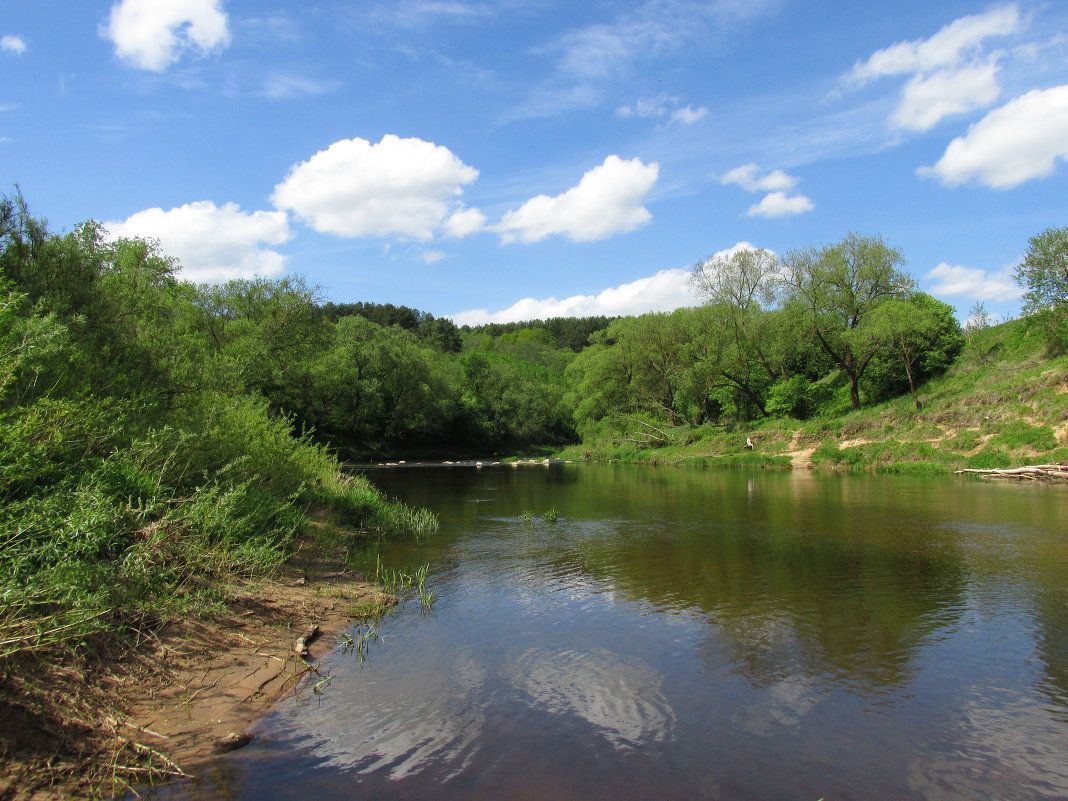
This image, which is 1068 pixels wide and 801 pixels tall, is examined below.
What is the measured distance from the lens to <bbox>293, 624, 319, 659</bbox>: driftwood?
863cm

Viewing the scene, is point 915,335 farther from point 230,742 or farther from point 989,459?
point 230,742

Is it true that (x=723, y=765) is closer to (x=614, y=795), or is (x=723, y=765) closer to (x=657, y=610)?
(x=614, y=795)

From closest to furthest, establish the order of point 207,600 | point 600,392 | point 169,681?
point 169,681, point 207,600, point 600,392

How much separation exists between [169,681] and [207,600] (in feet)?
5.65

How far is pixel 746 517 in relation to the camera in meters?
21.7

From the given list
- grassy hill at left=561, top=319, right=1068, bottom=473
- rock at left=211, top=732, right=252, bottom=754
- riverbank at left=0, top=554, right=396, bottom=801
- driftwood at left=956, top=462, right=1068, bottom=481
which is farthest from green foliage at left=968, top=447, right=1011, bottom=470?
rock at left=211, top=732, right=252, bottom=754

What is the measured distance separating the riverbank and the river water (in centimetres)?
36

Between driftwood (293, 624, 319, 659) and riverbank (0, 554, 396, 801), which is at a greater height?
riverbank (0, 554, 396, 801)

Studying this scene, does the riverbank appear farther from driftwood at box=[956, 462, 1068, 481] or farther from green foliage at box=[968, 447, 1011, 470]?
green foliage at box=[968, 447, 1011, 470]

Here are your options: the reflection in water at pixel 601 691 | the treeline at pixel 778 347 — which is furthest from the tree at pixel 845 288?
the reflection in water at pixel 601 691

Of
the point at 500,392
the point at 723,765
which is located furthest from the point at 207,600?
the point at 500,392

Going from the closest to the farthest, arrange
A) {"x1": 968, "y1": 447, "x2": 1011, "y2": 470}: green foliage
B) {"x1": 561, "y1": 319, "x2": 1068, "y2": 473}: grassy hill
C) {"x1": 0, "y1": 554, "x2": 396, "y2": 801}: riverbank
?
{"x1": 0, "y1": 554, "x2": 396, "y2": 801}: riverbank < {"x1": 968, "y1": 447, "x2": 1011, "y2": 470}: green foliage < {"x1": 561, "y1": 319, "x2": 1068, "y2": 473}: grassy hill

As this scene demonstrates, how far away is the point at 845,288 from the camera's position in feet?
165

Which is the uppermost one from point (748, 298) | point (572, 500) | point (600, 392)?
point (748, 298)
